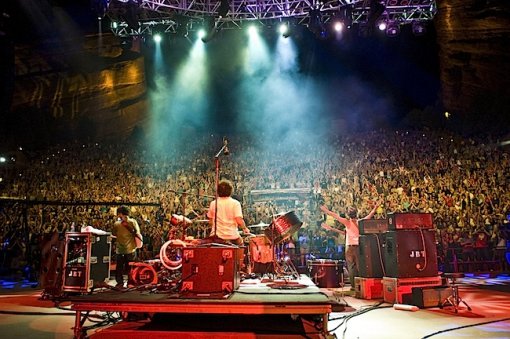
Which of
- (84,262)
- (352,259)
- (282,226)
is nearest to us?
(282,226)

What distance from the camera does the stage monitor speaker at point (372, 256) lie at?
6.24m

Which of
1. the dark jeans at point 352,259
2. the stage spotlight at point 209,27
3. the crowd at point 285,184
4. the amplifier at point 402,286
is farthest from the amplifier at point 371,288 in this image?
the stage spotlight at point 209,27

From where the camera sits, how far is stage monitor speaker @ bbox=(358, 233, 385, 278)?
20.5 feet

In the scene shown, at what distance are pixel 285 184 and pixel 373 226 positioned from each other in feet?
19.3

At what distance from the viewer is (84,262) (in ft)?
20.5

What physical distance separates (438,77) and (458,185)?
5.22 metres

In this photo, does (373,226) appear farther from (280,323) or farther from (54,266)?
(54,266)

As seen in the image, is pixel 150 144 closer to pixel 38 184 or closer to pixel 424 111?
pixel 38 184

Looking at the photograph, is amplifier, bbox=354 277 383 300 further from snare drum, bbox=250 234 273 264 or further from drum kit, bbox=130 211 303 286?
snare drum, bbox=250 234 273 264

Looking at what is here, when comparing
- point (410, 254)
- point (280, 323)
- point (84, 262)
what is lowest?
point (280, 323)

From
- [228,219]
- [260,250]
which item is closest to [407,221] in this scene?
[260,250]

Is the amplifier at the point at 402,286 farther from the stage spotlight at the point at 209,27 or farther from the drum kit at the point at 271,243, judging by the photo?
the stage spotlight at the point at 209,27

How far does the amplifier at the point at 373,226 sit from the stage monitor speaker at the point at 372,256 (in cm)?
16

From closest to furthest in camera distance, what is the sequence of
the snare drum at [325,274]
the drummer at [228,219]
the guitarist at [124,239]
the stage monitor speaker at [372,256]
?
the drummer at [228,219] < the stage monitor speaker at [372,256] < the guitarist at [124,239] < the snare drum at [325,274]
